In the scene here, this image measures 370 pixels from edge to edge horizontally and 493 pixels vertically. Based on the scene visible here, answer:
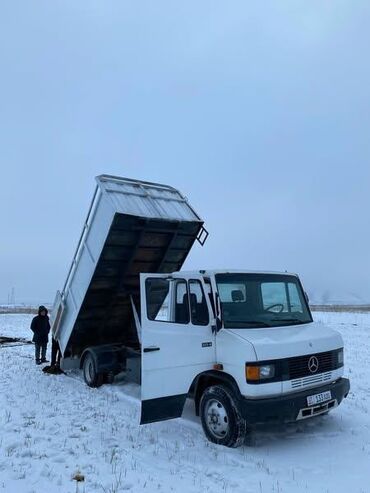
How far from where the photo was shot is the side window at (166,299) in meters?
6.66

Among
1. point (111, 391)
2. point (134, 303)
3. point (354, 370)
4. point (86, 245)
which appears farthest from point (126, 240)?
point (354, 370)

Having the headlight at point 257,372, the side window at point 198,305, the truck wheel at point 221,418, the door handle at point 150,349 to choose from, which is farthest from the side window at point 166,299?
the headlight at point 257,372

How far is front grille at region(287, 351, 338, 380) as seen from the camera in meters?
5.68

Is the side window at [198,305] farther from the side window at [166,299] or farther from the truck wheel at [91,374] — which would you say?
the truck wheel at [91,374]

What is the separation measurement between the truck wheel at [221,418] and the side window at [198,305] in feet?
2.96

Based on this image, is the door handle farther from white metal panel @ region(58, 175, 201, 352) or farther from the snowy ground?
white metal panel @ region(58, 175, 201, 352)

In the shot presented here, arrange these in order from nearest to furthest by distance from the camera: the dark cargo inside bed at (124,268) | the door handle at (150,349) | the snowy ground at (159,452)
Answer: the snowy ground at (159,452)
the door handle at (150,349)
the dark cargo inside bed at (124,268)

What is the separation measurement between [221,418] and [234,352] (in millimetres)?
922

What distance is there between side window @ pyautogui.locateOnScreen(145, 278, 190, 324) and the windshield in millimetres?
688

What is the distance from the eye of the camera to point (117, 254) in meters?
8.68

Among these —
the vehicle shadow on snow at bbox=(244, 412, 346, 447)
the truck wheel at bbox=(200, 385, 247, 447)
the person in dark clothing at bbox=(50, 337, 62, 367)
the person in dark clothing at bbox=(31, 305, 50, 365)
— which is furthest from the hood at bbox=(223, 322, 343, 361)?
the person in dark clothing at bbox=(31, 305, 50, 365)

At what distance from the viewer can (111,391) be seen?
8.72 m

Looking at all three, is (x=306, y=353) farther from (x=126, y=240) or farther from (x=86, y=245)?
(x=86, y=245)

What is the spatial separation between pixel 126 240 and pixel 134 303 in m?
1.76
